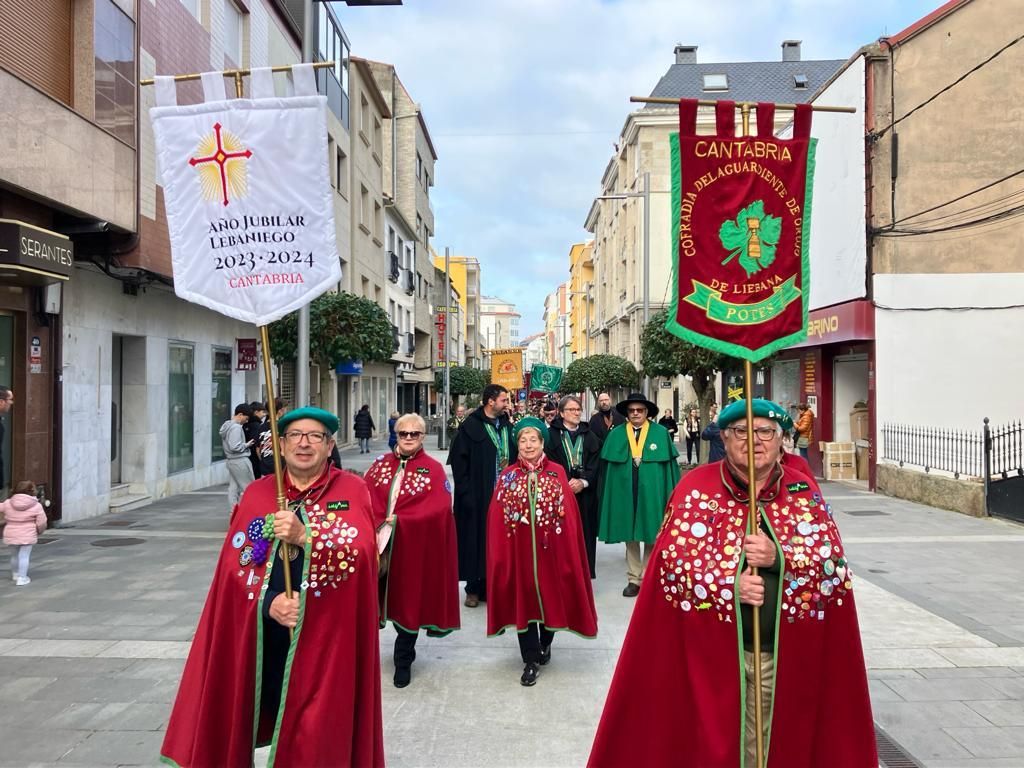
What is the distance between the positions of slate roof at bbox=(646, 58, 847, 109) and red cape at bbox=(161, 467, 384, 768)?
129ft

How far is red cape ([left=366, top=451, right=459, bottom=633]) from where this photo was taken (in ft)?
17.4

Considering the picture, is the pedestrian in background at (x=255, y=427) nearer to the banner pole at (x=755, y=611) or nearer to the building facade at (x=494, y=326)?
the banner pole at (x=755, y=611)

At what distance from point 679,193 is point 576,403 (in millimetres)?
4273

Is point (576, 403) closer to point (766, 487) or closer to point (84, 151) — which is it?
point (766, 487)

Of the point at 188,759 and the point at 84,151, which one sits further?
the point at 84,151

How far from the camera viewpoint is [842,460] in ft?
59.6

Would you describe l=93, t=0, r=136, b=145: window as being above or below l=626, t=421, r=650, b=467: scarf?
above

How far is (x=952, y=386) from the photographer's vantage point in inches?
631

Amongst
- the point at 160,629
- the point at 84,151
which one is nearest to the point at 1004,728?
the point at 160,629

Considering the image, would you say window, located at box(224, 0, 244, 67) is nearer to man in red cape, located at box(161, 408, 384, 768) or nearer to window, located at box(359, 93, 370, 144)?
window, located at box(359, 93, 370, 144)

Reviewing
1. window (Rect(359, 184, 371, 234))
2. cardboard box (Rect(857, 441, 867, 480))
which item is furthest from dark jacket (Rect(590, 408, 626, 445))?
window (Rect(359, 184, 371, 234))

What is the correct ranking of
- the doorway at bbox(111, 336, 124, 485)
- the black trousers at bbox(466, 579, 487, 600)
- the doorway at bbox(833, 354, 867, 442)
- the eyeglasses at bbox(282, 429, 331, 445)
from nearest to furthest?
the eyeglasses at bbox(282, 429, 331, 445), the black trousers at bbox(466, 579, 487, 600), the doorway at bbox(111, 336, 124, 485), the doorway at bbox(833, 354, 867, 442)

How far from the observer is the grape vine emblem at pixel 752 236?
346cm

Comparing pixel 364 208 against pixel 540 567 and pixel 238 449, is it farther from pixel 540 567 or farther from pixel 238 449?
pixel 540 567
